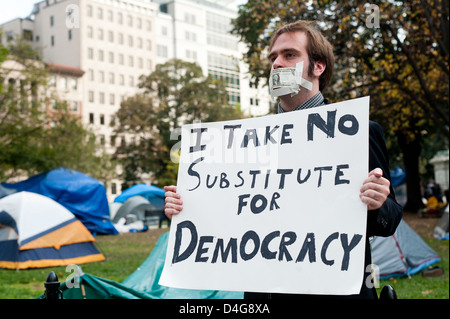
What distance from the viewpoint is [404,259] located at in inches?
419

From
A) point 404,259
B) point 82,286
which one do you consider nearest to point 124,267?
point 404,259

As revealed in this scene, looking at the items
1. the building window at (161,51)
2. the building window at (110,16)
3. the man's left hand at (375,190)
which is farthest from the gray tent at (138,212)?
the building window at (161,51)

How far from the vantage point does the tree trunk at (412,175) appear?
98.8ft

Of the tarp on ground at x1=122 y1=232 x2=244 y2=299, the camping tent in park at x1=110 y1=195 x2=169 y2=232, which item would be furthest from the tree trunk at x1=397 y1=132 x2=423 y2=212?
the tarp on ground at x1=122 y1=232 x2=244 y2=299

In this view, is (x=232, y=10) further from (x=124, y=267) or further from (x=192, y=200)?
(x=192, y=200)

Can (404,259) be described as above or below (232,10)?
below

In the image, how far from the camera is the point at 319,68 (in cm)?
253

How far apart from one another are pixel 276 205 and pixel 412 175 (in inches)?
1178

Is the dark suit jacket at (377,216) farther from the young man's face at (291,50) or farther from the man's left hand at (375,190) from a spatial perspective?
the young man's face at (291,50)

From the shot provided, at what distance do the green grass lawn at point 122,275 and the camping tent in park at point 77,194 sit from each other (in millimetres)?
3035

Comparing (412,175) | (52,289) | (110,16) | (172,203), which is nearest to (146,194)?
(412,175)
